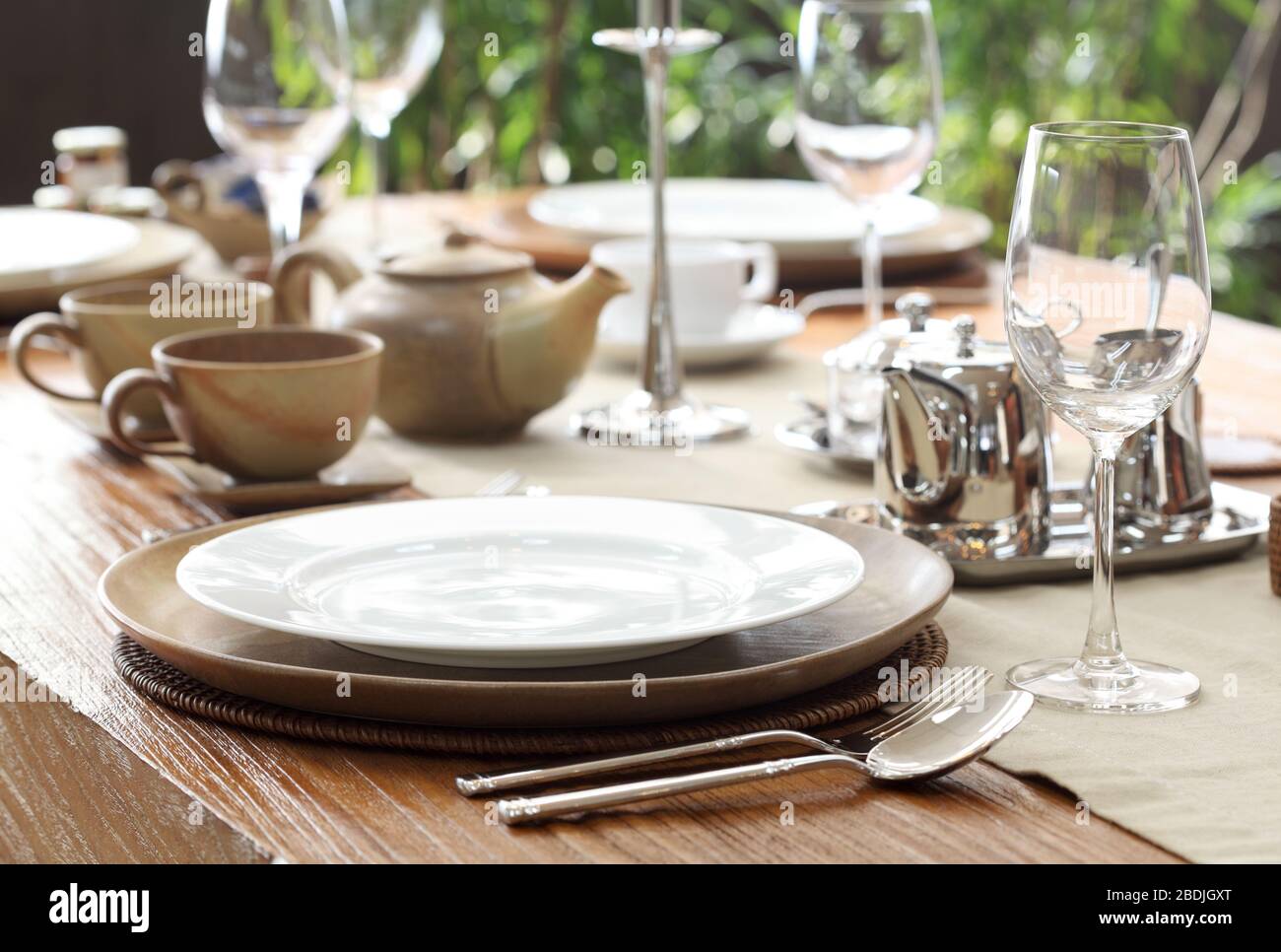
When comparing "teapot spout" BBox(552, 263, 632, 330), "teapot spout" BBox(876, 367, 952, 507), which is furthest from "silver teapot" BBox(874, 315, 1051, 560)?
"teapot spout" BBox(552, 263, 632, 330)

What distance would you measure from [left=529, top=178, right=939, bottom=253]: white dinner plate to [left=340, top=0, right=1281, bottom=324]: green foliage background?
5.82 ft

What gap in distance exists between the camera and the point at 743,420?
1189mm

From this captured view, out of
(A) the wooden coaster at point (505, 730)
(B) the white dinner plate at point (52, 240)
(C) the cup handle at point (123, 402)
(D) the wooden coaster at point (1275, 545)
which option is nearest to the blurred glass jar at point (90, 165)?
(B) the white dinner plate at point (52, 240)

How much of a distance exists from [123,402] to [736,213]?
Result: 99 centimetres

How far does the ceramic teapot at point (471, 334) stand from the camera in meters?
1.15

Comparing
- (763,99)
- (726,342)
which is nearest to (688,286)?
(726,342)

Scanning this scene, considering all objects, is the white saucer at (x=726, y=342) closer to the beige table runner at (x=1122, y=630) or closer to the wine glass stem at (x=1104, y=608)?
the beige table runner at (x=1122, y=630)

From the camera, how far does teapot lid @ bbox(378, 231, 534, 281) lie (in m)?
1.16

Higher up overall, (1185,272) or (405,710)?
(1185,272)

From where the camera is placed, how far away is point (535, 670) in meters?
0.66

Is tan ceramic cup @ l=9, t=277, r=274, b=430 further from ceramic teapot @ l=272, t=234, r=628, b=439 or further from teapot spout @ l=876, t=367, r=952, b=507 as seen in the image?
teapot spout @ l=876, t=367, r=952, b=507
